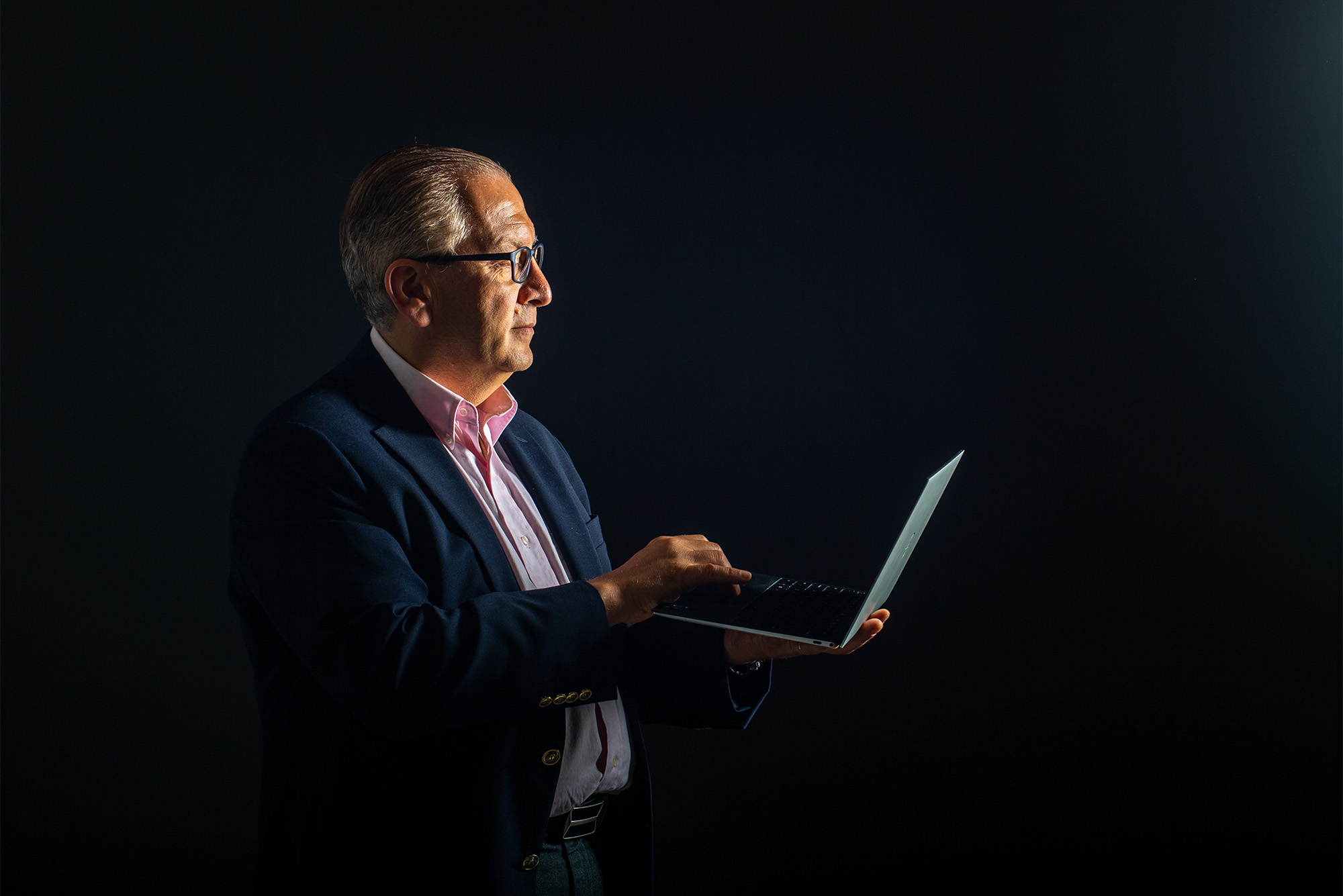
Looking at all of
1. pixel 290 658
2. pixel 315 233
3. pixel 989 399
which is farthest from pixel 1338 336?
pixel 315 233

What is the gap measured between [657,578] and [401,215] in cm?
69

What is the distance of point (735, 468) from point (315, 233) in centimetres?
128

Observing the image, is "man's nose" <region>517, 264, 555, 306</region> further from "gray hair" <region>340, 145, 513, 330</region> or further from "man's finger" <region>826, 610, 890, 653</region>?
"man's finger" <region>826, 610, 890, 653</region>

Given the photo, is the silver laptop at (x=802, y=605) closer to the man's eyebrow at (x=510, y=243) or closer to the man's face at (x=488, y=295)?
the man's face at (x=488, y=295)

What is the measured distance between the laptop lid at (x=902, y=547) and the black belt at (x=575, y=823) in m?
0.49

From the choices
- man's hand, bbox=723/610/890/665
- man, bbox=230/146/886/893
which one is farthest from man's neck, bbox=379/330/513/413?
man's hand, bbox=723/610/890/665

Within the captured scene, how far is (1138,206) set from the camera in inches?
81.1

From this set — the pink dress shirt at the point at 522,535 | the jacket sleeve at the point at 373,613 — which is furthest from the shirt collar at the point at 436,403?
the jacket sleeve at the point at 373,613

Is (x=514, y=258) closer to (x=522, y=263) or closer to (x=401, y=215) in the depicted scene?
(x=522, y=263)

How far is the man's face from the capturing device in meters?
1.38

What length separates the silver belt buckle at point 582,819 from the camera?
1312 mm

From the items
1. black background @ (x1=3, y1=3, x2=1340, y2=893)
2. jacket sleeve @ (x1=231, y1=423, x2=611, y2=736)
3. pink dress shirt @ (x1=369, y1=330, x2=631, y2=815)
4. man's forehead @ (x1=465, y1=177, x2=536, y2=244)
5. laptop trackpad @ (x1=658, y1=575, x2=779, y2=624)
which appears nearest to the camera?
jacket sleeve @ (x1=231, y1=423, x2=611, y2=736)

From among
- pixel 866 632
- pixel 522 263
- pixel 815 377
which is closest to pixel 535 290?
pixel 522 263

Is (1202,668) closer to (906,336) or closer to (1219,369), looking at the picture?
(1219,369)
